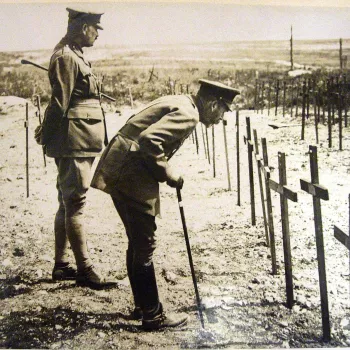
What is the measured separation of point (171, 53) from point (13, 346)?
8.31 ft

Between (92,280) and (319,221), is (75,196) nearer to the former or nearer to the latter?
(92,280)

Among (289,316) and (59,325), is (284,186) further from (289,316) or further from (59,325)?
(59,325)

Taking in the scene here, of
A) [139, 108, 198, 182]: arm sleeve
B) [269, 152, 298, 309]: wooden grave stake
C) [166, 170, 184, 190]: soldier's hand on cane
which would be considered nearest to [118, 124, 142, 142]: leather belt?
[139, 108, 198, 182]: arm sleeve

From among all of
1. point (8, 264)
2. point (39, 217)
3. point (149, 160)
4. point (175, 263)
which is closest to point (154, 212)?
point (149, 160)

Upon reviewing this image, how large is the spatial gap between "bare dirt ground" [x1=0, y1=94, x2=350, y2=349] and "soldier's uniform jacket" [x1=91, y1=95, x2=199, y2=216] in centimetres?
72

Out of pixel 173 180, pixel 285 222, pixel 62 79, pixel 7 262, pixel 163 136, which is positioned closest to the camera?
pixel 163 136

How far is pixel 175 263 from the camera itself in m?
2.88

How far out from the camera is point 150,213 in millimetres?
2098

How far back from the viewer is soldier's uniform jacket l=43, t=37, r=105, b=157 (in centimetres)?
242

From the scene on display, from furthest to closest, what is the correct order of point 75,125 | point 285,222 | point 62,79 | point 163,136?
point 75,125
point 62,79
point 285,222
point 163,136

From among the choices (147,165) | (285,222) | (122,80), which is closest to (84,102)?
(147,165)

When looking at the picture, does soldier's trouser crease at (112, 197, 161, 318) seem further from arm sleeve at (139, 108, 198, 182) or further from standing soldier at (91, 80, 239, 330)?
arm sleeve at (139, 108, 198, 182)

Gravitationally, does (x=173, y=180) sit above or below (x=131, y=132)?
below

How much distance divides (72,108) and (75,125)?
0.10m
